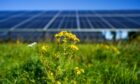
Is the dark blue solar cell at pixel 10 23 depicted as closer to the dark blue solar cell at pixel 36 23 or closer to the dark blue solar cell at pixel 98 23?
the dark blue solar cell at pixel 36 23

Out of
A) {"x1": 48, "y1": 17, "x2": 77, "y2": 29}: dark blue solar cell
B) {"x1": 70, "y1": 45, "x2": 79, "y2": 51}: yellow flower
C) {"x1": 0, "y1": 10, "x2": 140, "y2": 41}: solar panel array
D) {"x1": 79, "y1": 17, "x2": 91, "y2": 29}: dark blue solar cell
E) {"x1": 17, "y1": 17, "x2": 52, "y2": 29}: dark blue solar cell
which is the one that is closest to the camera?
{"x1": 70, "y1": 45, "x2": 79, "y2": 51}: yellow flower

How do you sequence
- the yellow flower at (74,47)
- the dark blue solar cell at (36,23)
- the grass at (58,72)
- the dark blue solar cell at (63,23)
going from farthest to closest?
the dark blue solar cell at (36,23)
the dark blue solar cell at (63,23)
the grass at (58,72)
the yellow flower at (74,47)

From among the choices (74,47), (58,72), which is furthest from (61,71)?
(74,47)

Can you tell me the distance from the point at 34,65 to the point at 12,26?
14945 millimetres

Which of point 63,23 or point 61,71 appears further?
point 63,23

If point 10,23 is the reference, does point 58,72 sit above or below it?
above

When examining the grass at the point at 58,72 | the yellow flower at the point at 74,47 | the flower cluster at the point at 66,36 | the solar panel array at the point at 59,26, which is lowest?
the solar panel array at the point at 59,26

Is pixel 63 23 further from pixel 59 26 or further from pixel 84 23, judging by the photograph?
pixel 84 23

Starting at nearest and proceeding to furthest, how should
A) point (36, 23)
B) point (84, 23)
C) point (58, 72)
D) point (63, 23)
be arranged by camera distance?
point (58, 72) → point (84, 23) → point (63, 23) → point (36, 23)

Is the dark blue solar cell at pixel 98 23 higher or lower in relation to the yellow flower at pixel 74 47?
lower

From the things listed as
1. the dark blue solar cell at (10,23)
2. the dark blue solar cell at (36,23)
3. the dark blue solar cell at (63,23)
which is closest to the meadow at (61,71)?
the dark blue solar cell at (63,23)

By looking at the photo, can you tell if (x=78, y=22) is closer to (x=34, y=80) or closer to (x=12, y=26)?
(x=12, y=26)

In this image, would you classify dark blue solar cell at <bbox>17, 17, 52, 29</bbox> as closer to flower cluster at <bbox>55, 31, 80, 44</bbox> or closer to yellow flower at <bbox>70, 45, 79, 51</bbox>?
flower cluster at <bbox>55, 31, 80, 44</bbox>

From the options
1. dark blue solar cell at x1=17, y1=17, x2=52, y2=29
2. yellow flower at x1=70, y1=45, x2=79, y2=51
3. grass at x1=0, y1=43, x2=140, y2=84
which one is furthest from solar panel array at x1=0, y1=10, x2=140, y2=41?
yellow flower at x1=70, y1=45, x2=79, y2=51
